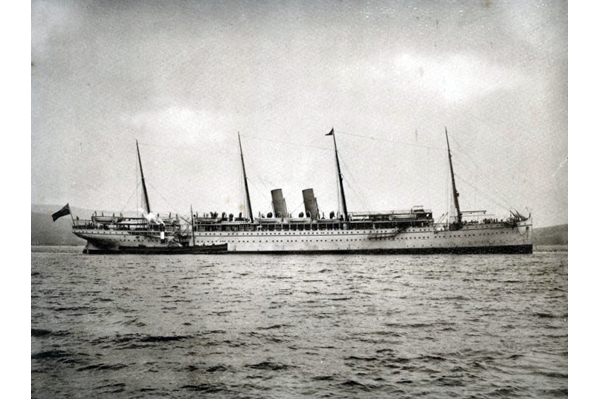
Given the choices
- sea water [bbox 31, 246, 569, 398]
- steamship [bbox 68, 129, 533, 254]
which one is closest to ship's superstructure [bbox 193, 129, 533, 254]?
steamship [bbox 68, 129, 533, 254]

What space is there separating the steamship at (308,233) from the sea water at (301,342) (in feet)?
70.5

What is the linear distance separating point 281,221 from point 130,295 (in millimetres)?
26751

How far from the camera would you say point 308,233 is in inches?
1513

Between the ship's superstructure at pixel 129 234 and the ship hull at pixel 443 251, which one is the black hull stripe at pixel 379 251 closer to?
the ship hull at pixel 443 251

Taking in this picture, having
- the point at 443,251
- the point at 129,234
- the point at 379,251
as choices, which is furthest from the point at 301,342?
the point at 129,234

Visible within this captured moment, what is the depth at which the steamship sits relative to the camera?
114ft

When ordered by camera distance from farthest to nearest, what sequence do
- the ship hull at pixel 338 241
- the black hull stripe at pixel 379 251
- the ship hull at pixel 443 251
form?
the ship hull at pixel 338 241 < the black hull stripe at pixel 379 251 < the ship hull at pixel 443 251

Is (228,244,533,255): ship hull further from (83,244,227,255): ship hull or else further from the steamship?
(83,244,227,255): ship hull

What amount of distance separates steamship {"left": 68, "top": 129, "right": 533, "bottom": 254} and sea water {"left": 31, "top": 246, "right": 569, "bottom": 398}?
70.5ft

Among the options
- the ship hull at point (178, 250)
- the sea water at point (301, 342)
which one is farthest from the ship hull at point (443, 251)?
the sea water at point (301, 342)

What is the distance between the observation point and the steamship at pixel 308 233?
34.8m

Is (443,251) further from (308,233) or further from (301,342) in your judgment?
(301,342)

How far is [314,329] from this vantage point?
9.37 meters
